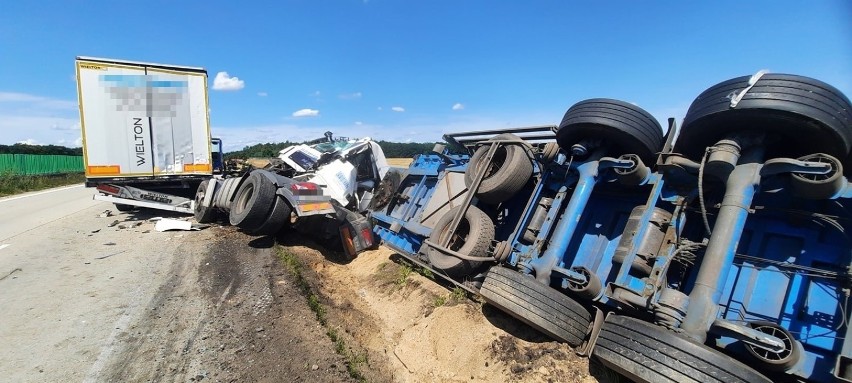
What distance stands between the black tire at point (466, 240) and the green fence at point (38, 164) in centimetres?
2185

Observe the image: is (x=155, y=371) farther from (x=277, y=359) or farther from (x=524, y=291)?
(x=524, y=291)

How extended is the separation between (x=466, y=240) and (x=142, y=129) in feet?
25.9

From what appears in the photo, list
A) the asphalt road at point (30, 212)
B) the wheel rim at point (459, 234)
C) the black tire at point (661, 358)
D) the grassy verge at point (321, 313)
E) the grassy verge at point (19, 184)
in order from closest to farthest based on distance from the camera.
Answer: the black tire at point (661, 358) → the grassy verge at point (321, 313) → the wheel rim at point (459, 234) → the asphalt road at point (30, 212) → the grassy verge at point (19, 184)

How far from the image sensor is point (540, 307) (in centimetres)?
319

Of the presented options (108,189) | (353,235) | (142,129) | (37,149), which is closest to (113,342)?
(353,235)

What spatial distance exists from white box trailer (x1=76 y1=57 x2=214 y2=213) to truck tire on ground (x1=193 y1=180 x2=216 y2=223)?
63 centimetres

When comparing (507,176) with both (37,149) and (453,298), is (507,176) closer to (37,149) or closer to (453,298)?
(453,298)

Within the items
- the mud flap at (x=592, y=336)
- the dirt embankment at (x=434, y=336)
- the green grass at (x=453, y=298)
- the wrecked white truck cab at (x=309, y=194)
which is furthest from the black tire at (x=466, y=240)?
the wrecked white truck cab at (x=309, y=194)

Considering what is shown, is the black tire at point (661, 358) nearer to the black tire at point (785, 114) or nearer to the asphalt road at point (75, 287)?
the black tire at point (785, 114)

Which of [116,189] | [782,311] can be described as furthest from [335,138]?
[782,311]

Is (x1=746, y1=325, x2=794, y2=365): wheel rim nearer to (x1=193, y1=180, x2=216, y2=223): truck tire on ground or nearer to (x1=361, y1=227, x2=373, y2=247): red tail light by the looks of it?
(x1=361, y1=227, x2=373, y2=247): red tail light

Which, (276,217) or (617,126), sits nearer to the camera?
(617,126)

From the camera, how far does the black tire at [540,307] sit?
3174 mm

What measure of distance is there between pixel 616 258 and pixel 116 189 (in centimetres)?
949
